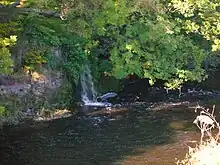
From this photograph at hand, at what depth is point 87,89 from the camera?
2283 centimetres

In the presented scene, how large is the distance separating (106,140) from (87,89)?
6509 mm

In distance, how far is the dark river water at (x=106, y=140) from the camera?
14.9 metres

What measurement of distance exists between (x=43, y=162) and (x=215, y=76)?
51.3ft

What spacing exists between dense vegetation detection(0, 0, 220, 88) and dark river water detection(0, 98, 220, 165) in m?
3.63

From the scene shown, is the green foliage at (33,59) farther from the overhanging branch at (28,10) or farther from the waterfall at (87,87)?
the waterfall at (87,87)

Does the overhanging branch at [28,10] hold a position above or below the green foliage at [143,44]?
above

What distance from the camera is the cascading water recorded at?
22.2m

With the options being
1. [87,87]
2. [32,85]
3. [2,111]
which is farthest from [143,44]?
[2,111]

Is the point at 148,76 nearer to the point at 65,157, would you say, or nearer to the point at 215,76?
the point at 215,76

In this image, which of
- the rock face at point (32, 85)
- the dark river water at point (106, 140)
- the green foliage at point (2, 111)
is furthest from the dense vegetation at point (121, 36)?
the dark river water at point (106, 140)

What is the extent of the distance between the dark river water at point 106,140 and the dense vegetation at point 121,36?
363 centimetres

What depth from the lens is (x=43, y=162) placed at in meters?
14.7

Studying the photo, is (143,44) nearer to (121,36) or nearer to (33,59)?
(121,36)

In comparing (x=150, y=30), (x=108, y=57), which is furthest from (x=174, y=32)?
(x=108, y=57)
